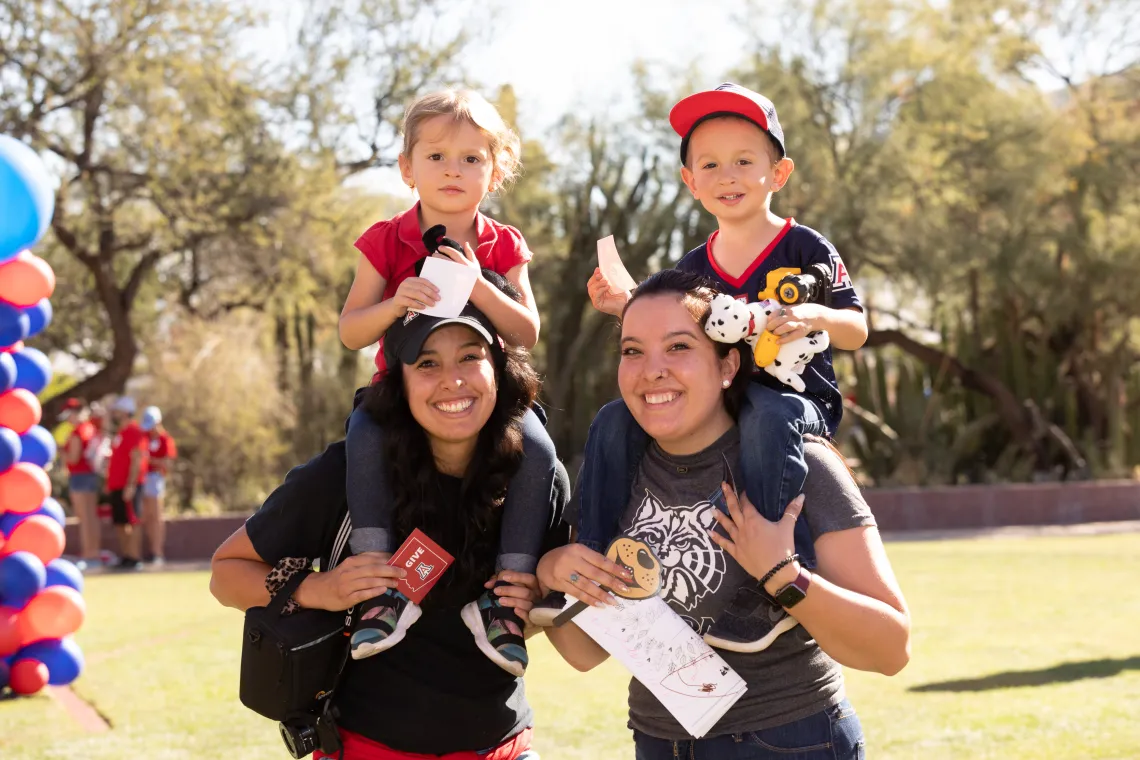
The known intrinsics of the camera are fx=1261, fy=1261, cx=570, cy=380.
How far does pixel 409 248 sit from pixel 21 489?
184 inches

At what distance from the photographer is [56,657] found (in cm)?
758

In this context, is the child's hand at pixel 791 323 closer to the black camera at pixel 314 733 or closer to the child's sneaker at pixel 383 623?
the child's sneaker at pixel 383 623

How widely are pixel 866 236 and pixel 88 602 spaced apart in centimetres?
1424

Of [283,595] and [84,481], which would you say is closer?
[283,595]

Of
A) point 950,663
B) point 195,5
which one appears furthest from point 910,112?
point 950,663

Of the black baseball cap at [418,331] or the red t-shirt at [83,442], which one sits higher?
the black baseball cap at [418,331]

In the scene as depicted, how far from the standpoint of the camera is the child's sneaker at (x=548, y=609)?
2.77 m

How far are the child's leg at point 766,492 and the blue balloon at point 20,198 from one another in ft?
17.6

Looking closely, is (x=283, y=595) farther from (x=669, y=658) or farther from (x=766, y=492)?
(x=766, y=492)

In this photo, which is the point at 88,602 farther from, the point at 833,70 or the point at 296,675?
the point at 833,70

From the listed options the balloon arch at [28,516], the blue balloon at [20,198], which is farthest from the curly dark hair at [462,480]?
the balloon arch at [28,516]

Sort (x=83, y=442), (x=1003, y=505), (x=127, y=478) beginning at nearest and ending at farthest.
→ 1. (x=83, y=442)
2. (x=127, y=478)
3. (x=1003, y=505)

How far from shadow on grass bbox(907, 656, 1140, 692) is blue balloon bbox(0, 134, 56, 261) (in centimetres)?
556

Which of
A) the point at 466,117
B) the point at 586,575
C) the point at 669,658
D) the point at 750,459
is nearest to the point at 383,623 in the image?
the point at 586,575
